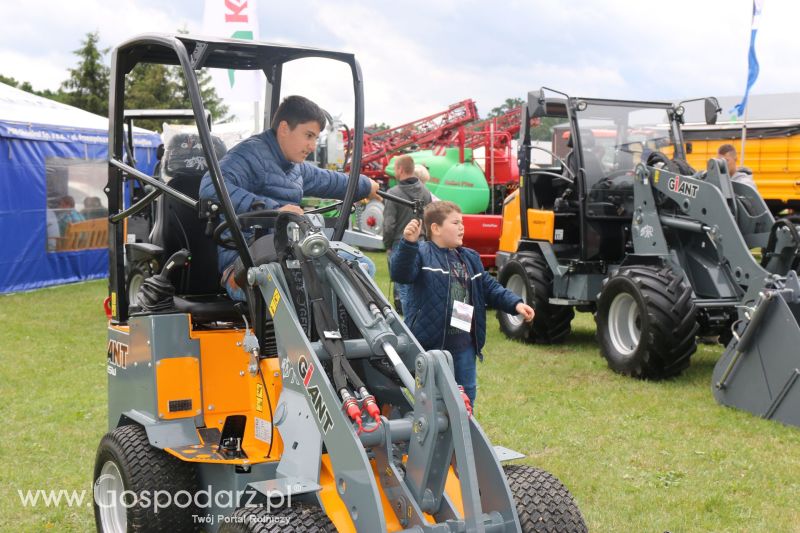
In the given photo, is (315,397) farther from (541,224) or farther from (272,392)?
(541,224)

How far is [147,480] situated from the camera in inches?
150

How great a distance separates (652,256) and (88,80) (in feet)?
107

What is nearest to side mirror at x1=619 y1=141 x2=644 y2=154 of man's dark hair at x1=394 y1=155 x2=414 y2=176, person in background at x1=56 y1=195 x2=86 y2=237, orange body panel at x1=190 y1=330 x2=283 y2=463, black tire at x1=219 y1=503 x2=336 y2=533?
man's dark hair at x1=394 y1=155 x2=414 y2=176

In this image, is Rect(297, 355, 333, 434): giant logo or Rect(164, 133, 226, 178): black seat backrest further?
Rect(164, 133, 226, 178): black seat backrest

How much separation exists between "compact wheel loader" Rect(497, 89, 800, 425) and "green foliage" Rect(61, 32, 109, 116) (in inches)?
1163

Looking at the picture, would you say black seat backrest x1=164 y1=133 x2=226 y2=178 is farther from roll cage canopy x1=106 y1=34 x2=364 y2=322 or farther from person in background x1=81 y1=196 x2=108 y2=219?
person in background x1=81 y1=196 x2=108 y2=219

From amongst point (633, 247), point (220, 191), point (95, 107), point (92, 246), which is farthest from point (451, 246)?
point (95, 107)

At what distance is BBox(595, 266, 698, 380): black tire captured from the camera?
7523mm

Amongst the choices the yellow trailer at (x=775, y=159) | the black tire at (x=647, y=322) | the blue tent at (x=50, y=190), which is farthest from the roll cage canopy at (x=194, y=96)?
the yellow trailer at (x=775, y=159)

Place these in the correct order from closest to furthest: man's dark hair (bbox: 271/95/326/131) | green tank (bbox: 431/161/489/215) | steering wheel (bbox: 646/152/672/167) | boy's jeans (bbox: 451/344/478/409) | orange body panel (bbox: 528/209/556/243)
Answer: man's dark hair (bbox: 271/95/326/131)
boy's jeans (bbox: 451/344/478/409)
steering wheel (bbox: 646/152/672/167)
orange body panel (bbox: 528/209/556/243)
green tank (bbox: 431/161/489/215)

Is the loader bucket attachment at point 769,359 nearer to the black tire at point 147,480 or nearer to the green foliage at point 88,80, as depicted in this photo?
the black tire at point 147,480

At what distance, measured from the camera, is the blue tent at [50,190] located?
1377cm

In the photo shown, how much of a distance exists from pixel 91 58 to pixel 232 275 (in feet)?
116

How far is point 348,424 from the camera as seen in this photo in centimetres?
298
